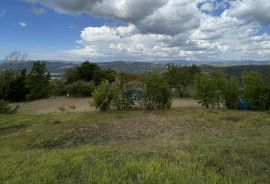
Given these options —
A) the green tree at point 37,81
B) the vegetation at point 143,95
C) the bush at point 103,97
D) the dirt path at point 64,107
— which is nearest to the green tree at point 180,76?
the dirt path at point 64,107

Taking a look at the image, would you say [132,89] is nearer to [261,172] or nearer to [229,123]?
[229,123]

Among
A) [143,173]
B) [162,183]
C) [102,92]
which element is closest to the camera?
[162,183]

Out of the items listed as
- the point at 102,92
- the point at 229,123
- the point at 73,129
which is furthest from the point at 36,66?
the point at 229,123

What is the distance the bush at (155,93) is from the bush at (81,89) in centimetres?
923

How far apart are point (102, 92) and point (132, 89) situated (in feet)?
5.90

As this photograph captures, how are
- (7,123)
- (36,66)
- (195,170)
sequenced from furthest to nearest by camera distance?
1. (36,66)
2. (7,123)
3. (195,170)

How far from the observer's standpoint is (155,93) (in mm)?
14523

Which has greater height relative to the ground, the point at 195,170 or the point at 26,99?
the point at 195,170

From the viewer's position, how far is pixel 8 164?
4367 mm

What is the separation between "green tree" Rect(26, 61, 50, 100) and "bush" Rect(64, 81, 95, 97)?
7.57 feet

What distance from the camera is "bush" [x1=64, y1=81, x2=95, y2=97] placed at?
22.9m

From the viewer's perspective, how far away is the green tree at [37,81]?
23.2 m

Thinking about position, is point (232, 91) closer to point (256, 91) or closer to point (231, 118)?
point (256, 91)

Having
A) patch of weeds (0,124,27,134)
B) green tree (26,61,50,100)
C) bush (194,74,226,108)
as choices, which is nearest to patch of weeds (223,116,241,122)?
bush (194,74,226,108)
